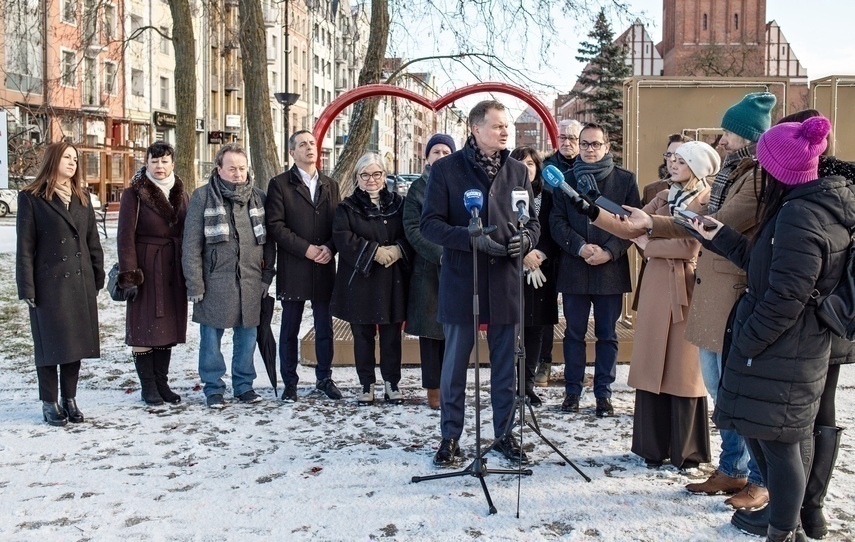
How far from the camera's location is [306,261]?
21.1 ft

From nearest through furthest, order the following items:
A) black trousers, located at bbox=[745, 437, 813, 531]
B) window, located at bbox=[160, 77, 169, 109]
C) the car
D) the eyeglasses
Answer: black trousers, located at bbox=[745, 437, 813, 531]
the eyeglasses
the car
window, located at bbox=[160, 77, 169, 109]

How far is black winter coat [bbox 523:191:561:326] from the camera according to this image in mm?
6176

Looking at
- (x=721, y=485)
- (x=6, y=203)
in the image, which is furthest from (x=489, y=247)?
(x=6, y=203)

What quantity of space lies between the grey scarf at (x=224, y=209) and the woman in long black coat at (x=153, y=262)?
0.99 feet

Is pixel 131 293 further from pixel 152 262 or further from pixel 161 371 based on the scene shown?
pixel 161 371

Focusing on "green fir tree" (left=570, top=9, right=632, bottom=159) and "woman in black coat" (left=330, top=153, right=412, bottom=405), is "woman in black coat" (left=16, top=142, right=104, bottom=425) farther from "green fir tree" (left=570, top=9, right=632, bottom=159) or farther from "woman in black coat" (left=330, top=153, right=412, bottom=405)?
"green fir tree" (left=570, top=9, right=632, bottom=159)

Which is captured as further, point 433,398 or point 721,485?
point 433,398

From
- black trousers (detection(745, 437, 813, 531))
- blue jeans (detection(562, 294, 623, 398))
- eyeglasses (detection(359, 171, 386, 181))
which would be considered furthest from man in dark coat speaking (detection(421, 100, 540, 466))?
black trousers (detection(745, 437, 813, 531))

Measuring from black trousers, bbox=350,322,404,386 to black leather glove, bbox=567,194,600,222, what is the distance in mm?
2561

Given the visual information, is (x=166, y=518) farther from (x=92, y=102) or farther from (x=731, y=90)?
(x=92, y=102)

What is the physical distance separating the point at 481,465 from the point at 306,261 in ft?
8.41

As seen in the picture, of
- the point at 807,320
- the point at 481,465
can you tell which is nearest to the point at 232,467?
the point at 481,465

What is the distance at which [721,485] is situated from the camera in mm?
4320

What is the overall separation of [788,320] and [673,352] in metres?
1.47
